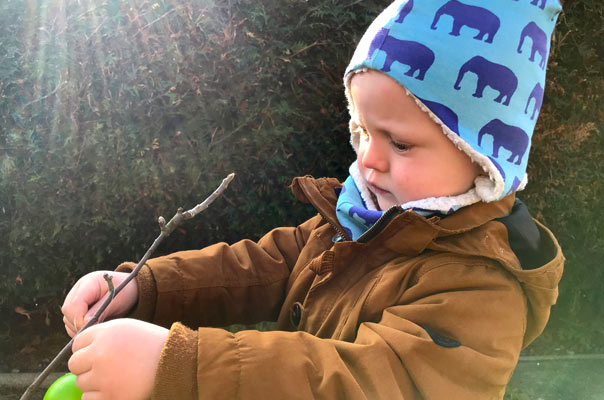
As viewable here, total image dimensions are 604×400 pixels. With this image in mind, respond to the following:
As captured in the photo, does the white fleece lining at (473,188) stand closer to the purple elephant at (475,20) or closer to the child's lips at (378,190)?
the child's lips at (378,190)

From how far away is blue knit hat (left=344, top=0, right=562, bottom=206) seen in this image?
1.63 m

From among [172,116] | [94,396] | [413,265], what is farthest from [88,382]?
[172,116]

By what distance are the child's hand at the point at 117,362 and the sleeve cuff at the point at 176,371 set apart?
2 centimetres

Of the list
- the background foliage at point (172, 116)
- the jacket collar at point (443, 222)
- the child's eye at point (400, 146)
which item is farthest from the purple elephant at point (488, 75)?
the background foliage at point (172, 116)

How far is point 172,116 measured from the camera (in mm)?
3082

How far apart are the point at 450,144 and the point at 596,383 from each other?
8.74ft

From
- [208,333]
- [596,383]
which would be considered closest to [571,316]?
[596,383]

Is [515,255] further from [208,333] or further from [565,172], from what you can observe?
[565,172]

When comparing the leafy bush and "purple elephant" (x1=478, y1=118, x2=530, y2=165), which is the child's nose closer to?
"purple elephant" (x1=478, y1=118, x2=530, y2=165)

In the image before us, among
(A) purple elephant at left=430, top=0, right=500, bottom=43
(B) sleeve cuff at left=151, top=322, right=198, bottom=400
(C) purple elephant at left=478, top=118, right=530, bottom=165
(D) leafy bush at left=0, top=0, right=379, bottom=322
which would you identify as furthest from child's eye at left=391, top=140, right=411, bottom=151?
(D) leafy bush at left=0, top=0, right=379, bottom=322

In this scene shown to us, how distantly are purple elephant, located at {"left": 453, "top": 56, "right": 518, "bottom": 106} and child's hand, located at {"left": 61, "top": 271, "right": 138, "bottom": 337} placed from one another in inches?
49.4

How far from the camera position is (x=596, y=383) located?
11.6 feet

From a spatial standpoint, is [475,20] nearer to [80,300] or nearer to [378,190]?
[378,190]

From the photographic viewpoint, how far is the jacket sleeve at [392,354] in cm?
134
